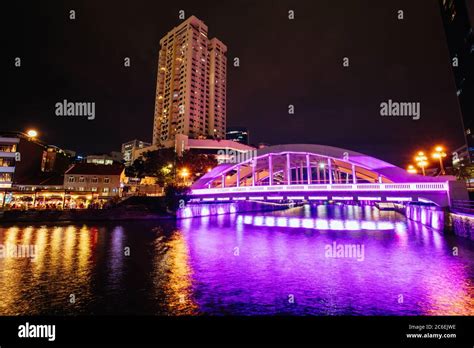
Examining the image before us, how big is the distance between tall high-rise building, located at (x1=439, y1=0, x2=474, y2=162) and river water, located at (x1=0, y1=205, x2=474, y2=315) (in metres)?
104

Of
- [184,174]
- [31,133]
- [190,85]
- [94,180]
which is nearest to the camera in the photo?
[94,180]

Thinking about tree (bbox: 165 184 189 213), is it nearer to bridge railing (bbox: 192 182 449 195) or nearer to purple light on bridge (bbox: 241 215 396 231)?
purple light on bridge (bbox: 241 215 396 231)

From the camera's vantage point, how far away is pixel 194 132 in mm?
121562

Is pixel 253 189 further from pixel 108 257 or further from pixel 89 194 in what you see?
pixel 89 194

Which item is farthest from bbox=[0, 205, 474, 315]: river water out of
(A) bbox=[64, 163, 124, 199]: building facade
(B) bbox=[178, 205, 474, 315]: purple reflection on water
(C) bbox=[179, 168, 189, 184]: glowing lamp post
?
(C) bbox=[179, 168, 189, 184]: glowing lamp post

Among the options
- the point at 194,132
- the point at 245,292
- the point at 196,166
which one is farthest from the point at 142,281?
the point at 194,132

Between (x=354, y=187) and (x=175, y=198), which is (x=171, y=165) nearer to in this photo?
(x=175, y=198)

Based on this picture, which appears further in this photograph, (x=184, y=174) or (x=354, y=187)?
(x=184, y=174)

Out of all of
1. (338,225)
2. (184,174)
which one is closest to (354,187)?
(338,225)

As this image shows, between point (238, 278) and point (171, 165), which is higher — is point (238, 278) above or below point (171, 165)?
below

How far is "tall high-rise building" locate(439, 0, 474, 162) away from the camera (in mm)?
94250

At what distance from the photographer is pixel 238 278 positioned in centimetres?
1455

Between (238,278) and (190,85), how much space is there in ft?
407

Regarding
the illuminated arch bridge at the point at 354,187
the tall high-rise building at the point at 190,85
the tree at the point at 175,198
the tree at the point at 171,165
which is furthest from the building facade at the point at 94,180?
the tall high-rise building at the point at 190,85
